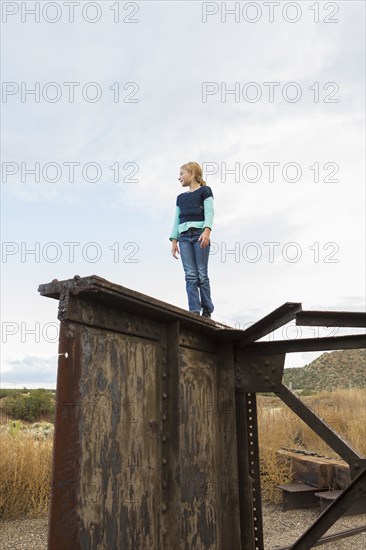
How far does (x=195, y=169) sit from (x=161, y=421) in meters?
3.69

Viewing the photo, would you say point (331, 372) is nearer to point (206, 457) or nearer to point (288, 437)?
point (288, 437)

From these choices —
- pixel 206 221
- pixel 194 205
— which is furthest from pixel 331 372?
pixel 206 221

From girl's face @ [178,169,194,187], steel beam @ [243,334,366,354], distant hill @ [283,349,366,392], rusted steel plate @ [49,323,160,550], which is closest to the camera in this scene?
rusted steel plate @ [49,323,160,550]

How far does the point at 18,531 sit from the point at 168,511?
545 centimetres

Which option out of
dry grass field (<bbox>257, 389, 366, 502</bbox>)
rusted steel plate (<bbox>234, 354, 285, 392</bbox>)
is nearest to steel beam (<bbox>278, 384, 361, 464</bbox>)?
rusted steel plate (<bbox>234, 354, 285, 392</bbox>)

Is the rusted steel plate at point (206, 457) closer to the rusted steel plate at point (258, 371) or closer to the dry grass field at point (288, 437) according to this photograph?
the rusted steel plate at point (258, 371)

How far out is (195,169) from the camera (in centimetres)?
654

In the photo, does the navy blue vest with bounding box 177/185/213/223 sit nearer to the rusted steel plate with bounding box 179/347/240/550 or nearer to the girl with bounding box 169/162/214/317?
the girl with bounding box 169/162/214/317

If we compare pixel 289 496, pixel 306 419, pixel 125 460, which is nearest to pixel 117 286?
pixel 125 460

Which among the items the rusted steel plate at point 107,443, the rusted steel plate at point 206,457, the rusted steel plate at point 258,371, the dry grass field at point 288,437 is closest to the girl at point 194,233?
the rusted steel plate at point 258,371

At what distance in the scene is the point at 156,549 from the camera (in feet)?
12.0

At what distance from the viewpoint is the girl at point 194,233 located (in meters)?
6.00

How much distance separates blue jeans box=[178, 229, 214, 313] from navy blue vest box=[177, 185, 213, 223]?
7.5 inches

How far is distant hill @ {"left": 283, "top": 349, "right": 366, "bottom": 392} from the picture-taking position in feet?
176
